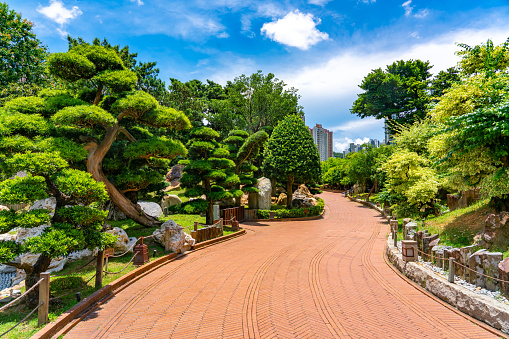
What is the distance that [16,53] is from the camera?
55.8 feet

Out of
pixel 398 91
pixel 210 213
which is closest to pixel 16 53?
pixel 210 213

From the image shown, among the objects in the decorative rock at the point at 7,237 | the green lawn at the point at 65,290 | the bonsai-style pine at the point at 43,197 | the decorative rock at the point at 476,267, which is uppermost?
the bonsai-style pine at the point at 43,197

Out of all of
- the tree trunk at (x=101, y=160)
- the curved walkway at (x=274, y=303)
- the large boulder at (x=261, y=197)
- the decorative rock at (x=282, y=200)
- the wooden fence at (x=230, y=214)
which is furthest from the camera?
the decorative rock at (x=282, y=200)

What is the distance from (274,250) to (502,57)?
12.7 m

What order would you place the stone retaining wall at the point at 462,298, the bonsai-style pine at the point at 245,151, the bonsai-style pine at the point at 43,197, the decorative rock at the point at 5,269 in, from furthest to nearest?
the bonsai-style pine at the point at 245,151 → the decorative rock at the point at 5,269 → the bonsai-style pine at the point at 43,197 → the stone retaining wall at the point at 462,298

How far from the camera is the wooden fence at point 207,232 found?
1369cm

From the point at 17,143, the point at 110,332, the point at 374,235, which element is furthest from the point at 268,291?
the point at 374,235

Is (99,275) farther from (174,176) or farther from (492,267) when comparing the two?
(174,176)

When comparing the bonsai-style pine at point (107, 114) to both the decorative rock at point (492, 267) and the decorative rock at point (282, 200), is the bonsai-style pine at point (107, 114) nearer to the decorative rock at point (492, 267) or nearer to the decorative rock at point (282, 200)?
the decorative rock at point (492, 267)

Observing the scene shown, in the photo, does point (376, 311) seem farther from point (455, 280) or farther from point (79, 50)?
point (79, 50)

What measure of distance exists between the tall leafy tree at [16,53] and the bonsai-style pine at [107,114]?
30.5 feet

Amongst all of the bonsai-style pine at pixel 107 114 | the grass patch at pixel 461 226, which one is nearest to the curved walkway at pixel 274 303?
the grass patch at pixel 461 226

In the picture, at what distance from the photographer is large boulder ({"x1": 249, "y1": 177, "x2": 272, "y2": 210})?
24.5 metres

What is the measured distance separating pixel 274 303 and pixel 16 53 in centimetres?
2208
